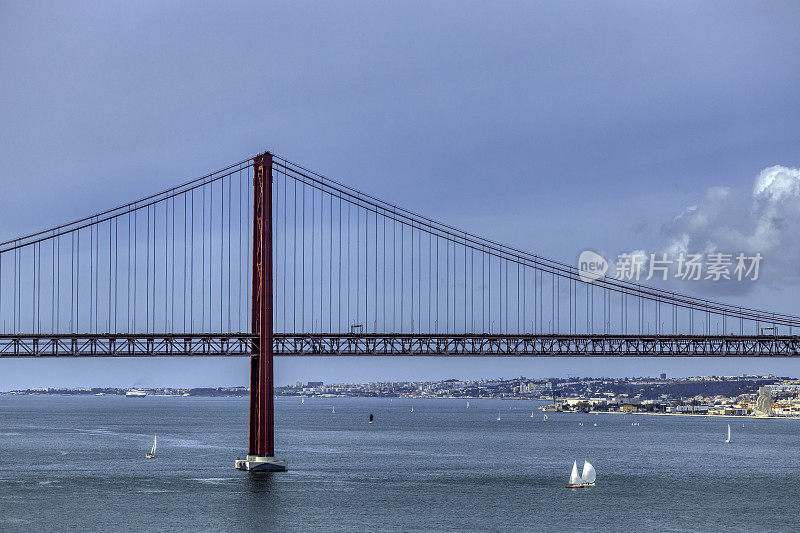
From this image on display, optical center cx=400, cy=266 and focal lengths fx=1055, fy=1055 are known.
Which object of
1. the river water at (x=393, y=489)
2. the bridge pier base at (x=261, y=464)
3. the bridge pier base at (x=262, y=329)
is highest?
the bridge pier base at (x=262, y=329)

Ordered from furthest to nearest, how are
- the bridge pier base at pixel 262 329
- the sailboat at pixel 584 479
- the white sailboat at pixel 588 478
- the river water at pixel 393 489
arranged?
the white sailboat at pixel 588 478 < the sailboat at pixel 584 479 < the bridge pier base at pixel 262 329 < the river water at pixel 393 489

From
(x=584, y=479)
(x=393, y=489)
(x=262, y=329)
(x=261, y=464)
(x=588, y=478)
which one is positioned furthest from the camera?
(x=584, y=479)

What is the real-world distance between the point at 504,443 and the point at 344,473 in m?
56.3

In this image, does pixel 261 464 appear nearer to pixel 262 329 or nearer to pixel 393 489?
pixel 393 489

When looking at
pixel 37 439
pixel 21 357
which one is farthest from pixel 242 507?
pixel 37 439

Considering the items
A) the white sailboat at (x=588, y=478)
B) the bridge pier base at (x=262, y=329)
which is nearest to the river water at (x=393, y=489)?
the white sailboat at (x=588, y=478)

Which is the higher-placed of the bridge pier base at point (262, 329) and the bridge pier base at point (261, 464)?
the bridge pier base at point (262, 329)

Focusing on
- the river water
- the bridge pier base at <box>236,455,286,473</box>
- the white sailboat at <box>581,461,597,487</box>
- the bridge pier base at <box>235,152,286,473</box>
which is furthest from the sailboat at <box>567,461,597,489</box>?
the bridge pier base at <box>236,455,286,473</box>

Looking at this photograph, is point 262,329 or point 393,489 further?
point 393,489

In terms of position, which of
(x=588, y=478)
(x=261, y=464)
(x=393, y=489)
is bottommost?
(x=393, y=489)

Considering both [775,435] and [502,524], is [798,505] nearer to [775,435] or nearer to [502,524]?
[502,524]

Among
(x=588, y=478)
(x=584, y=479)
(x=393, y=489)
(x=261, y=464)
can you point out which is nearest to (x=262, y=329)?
(x=261, y=464)

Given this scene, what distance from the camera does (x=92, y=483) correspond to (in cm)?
7531

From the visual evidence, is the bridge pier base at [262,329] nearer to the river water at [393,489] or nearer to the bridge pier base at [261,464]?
the bridge pier base at [261,464]
